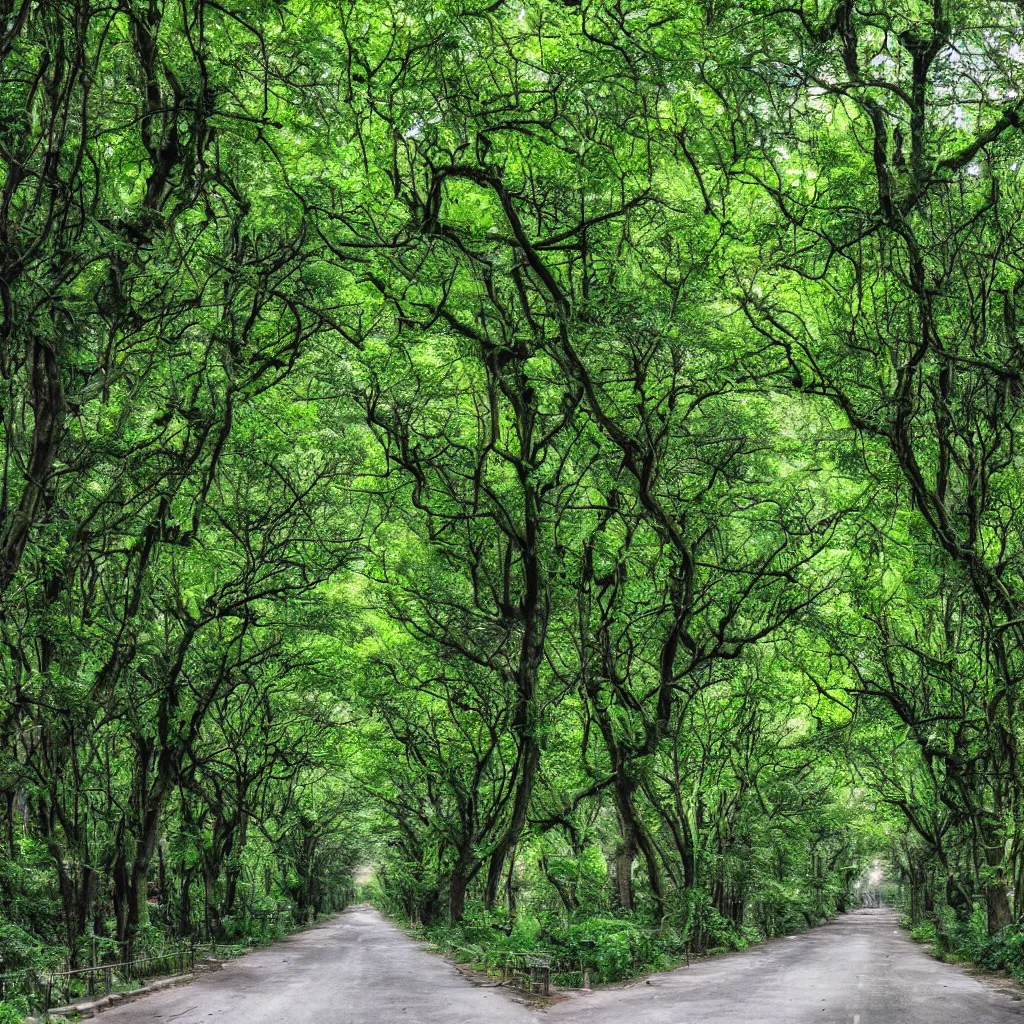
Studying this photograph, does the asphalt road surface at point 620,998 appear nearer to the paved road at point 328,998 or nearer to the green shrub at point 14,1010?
the paved road at point 328,998

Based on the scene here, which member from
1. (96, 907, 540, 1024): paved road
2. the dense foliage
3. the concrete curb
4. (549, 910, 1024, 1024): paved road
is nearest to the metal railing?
the concrete curb

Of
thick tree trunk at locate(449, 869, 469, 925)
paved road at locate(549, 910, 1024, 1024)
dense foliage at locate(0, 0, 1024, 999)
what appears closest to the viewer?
dense foliage at locate(0, 0, 1024, 999)

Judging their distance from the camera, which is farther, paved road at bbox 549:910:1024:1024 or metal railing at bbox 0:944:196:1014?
metal railing at bbox 0:944:196:1014

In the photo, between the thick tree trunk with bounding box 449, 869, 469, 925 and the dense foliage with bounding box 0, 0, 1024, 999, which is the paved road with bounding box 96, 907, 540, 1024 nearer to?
the dense foliage with bounding box 0, 0, 1024, 999

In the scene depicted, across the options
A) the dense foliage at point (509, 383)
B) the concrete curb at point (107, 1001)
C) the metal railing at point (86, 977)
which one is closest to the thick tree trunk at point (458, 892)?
the dense foliage at point (509, 383)

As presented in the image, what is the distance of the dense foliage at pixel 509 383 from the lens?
7555mm

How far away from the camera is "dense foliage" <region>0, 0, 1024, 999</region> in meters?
7.55

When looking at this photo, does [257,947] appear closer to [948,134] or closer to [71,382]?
[71,382]

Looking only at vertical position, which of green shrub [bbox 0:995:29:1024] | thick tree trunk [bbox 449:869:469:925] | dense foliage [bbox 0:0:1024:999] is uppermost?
dense foliage [bbox 0:0:1024:999]

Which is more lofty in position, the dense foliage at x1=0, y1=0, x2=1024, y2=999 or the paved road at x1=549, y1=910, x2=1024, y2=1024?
the dense foliage at x1=0, y1=0, x2=1024, y2=999

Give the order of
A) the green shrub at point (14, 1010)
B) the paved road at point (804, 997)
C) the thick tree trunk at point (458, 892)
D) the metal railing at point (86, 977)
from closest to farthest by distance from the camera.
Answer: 1. the green shrub at point (14, 1010)
2. the paved road at point (804, 997)
3. the metal railing at point (86, 977)
4. the thick tree trunk at point (458, 892)

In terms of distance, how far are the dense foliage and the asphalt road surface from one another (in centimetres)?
167

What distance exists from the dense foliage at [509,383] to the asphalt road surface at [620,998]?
1674mm

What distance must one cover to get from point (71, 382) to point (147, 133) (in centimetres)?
237
